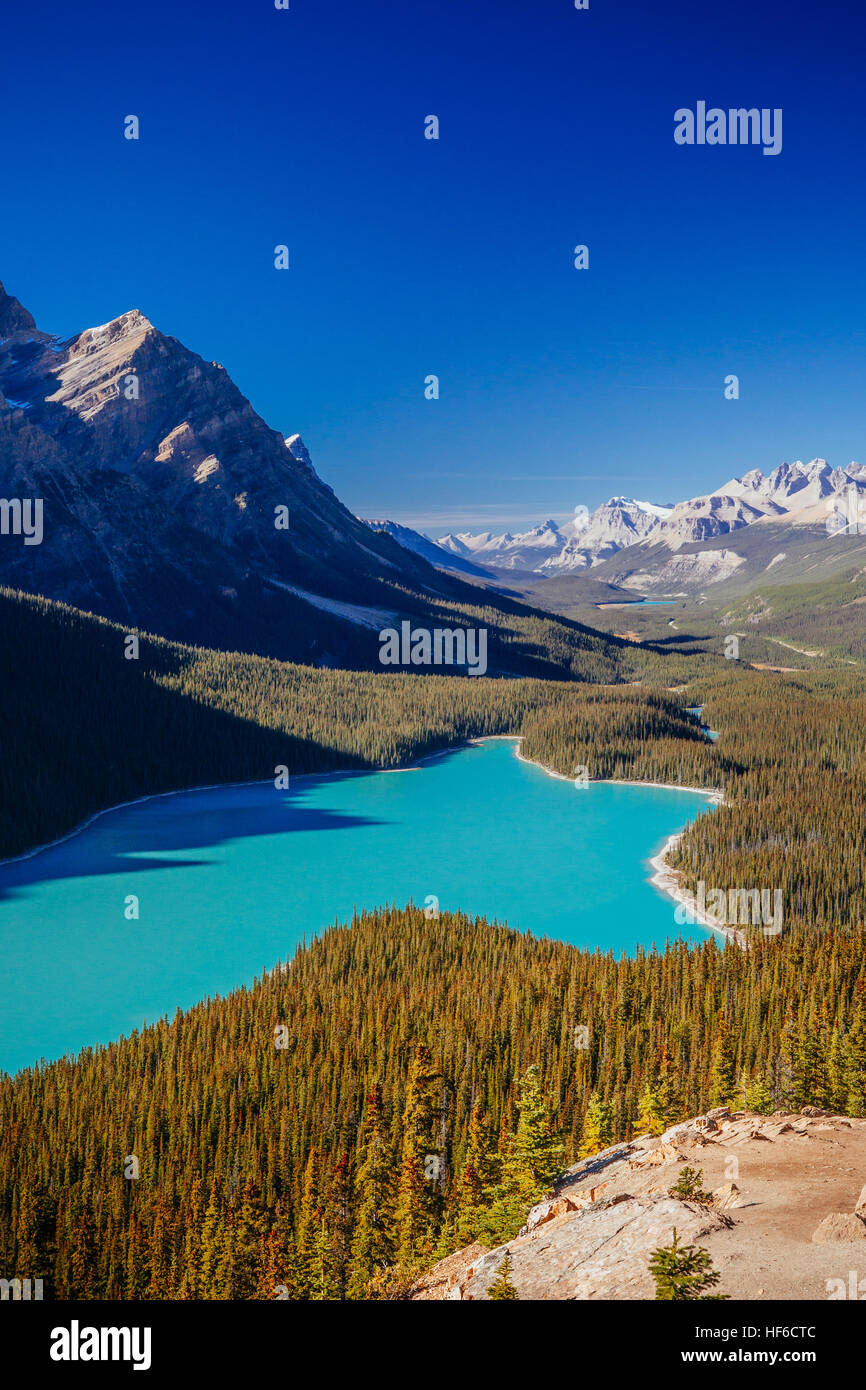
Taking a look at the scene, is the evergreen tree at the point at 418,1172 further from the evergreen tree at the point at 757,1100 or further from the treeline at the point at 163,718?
the treeline at the point at 163,718

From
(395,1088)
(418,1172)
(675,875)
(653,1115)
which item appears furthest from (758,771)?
(418,1172)

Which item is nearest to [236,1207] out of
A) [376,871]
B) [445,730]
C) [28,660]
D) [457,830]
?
[376,871]

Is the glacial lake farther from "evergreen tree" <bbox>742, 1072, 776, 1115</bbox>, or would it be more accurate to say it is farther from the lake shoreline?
"evergreen tree" <bbox>742, 1072, 776, 1115</bbox>

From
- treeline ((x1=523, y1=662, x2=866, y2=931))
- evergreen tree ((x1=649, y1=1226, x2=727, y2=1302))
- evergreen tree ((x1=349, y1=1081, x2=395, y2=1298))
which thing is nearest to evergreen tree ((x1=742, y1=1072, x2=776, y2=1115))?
evergreen tree ((x1=349, y1=1081, x2=395, y2=1298))

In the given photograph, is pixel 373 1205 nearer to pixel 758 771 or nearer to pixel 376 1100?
pixel 376 1100

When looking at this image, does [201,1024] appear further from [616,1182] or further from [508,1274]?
[508,1274]
